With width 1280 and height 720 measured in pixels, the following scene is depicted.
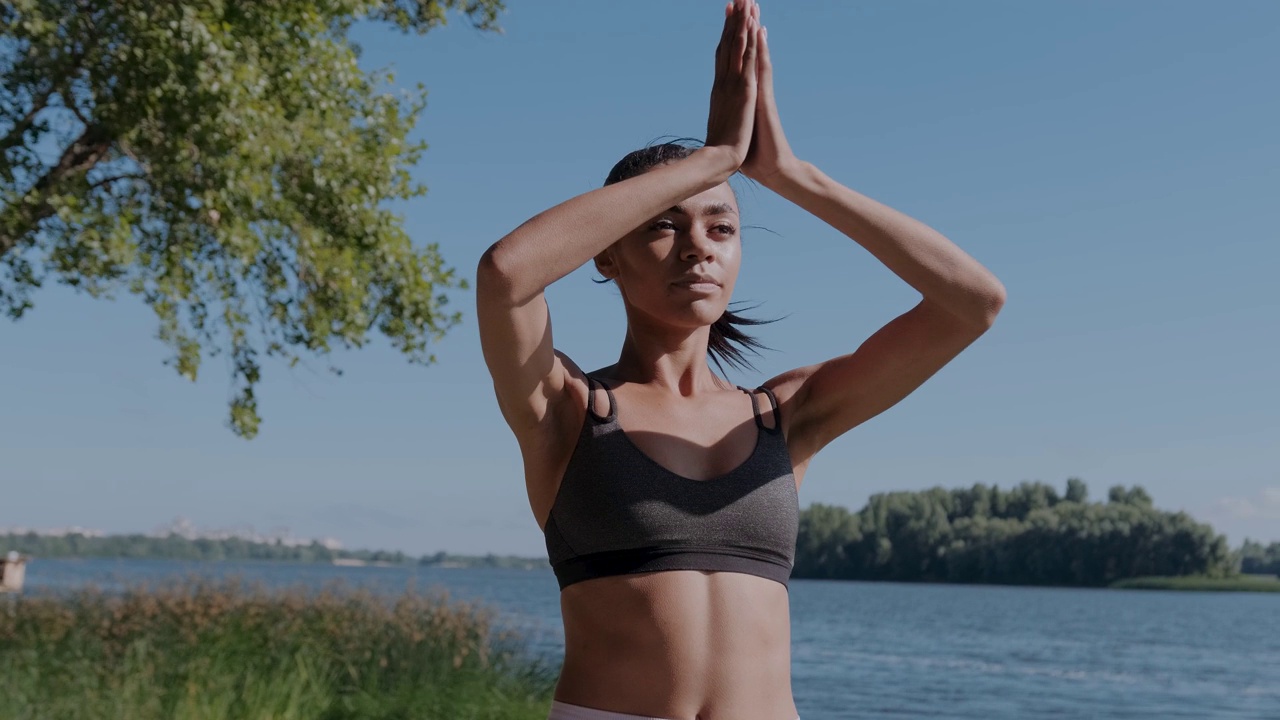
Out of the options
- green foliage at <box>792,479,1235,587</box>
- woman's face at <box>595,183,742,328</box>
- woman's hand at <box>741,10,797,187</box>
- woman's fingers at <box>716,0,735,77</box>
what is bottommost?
woman's face at <box>595,183,742,328</box>

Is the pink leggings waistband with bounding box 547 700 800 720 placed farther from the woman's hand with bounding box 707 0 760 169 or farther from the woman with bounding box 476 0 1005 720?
the woman's hand with bounding box 707 0 760 169

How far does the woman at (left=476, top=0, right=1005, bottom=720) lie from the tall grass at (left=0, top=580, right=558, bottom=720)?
6.15 m

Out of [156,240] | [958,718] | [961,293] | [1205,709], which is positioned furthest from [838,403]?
[1205,709]

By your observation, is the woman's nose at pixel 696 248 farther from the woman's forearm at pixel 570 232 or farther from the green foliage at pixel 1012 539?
the green foliage at pixel 1012 539

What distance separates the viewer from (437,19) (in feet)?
34.6

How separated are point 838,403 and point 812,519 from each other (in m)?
71.0

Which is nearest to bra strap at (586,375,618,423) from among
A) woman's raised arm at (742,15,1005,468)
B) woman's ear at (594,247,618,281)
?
woman's ear at (594,247,618,281)

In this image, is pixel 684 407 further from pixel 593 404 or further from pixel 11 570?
pixel 11 570

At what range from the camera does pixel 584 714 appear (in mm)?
2029

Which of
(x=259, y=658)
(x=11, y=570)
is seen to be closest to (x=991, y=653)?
(x=11, y=570)

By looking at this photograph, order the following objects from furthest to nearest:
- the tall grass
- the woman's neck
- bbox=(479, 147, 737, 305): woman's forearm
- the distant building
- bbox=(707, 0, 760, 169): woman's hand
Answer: the distant building → the tall grass → the woman's neck → bbox=(707, 0, 760, 169): woman's hand → bbox=(479, 147, 737, 305): woman's forearm

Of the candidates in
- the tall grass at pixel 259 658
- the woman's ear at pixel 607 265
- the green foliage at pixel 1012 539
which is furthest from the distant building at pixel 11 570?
the green foliage at pixel 1012 539

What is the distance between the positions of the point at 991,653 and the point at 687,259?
33.1 meters

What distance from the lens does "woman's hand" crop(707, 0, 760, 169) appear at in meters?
2.15
